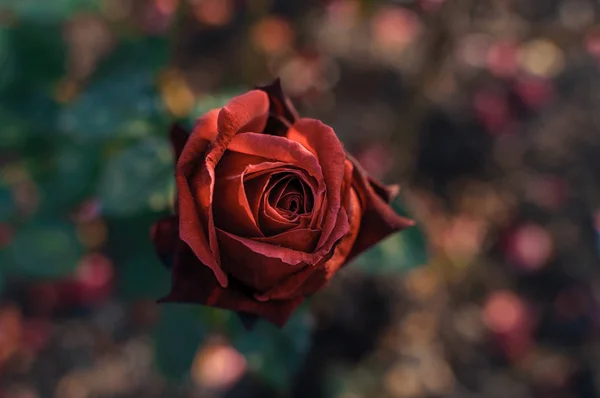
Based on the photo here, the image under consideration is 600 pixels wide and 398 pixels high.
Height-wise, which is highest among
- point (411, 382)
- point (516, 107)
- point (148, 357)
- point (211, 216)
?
point (211, 216)

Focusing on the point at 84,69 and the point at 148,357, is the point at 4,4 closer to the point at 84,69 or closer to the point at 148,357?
the point at 84,69

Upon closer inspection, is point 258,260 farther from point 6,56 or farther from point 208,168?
point 6,56

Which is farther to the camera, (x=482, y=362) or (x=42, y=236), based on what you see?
(x=482, y=362)

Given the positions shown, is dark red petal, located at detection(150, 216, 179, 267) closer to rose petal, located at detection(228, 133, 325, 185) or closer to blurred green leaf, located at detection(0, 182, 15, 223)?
rose petal, located at detection(228, 133, 325, 185)

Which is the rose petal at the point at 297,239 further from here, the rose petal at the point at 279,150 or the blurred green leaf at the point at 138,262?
the blurred green leaf at the point at 138,262

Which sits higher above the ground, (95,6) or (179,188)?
(179,188)

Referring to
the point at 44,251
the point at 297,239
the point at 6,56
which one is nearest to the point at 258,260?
the point at 297,239

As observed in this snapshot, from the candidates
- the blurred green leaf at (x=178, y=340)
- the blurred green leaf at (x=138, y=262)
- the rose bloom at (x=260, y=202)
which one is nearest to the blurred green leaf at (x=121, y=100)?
the blurred green leaf at (x=138, y=262)

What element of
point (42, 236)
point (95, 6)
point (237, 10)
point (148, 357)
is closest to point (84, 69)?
point (95, 6)
